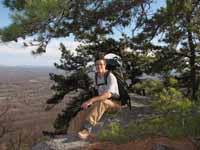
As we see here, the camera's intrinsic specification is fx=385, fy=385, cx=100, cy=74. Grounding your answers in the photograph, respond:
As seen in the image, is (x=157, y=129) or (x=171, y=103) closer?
(x=157, y=129)

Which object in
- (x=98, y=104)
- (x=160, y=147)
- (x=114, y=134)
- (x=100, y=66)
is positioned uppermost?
(x=100, y=66)

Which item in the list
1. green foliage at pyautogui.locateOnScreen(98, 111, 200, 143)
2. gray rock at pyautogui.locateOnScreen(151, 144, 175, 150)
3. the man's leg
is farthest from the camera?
the man's leg

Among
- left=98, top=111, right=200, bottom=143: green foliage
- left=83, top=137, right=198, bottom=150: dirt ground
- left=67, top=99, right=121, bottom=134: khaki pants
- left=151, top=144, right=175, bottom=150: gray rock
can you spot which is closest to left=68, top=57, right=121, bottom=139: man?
left=67, top=99, right=121, bottom=134: khaki pants

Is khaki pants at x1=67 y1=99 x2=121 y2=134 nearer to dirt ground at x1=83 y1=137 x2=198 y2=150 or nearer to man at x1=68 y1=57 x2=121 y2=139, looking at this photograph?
man at x1=68 y1=57 x2=121 y2=139

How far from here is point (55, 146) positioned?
6574mm

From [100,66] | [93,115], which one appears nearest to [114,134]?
[93,115]

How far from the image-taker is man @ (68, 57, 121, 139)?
6555 millimetres

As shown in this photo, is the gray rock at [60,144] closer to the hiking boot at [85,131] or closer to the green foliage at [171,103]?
the hiking boot at [85,131]

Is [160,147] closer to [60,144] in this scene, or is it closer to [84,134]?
[84,134]

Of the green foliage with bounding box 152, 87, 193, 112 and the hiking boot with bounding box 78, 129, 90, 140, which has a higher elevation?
the green foliage with bounding box 152, 87, 193, 112

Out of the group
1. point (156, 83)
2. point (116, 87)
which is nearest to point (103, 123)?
point (116, 87)

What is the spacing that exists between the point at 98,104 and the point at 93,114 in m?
0.19

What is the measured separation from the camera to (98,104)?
260 inches

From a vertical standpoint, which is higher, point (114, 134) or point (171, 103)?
point (171, 103)
